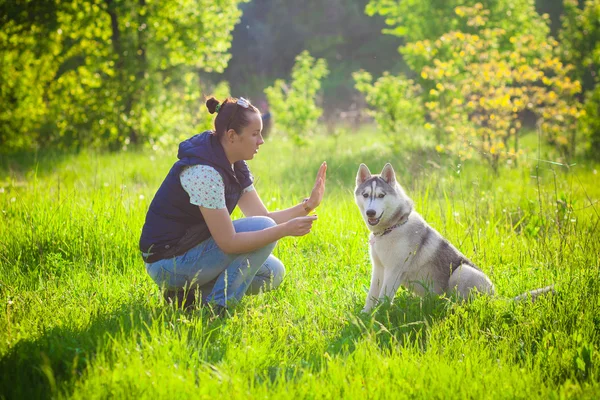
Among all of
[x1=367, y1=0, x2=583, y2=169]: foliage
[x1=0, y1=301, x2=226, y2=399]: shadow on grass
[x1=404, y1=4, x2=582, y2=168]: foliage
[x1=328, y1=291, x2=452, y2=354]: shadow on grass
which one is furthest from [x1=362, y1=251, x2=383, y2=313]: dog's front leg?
[x1=404, y1=4, x2=582, y2=168]: foliage

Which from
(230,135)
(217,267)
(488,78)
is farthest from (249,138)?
(488,78)

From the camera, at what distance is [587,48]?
43.1 ft

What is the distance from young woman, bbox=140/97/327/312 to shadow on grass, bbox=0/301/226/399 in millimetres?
456

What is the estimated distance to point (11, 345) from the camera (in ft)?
10.3

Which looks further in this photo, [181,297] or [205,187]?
[181,297]

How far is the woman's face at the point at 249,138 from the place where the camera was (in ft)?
12.6

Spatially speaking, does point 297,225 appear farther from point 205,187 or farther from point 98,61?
point 98,61

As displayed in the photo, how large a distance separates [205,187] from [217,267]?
0.65 m

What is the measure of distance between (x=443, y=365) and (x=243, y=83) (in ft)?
93.0

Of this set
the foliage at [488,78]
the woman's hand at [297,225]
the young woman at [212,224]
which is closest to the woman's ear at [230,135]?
the young woman at [212,224]

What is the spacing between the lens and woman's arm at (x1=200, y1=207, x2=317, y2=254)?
3709 mm

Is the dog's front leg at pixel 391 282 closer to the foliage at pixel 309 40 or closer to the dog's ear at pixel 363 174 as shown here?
the dog's ear at pixel 363 174

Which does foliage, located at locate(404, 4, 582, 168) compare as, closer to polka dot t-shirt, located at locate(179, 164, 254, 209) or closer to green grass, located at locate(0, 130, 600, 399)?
green grass, located at locate(0, 130, 600, 399)

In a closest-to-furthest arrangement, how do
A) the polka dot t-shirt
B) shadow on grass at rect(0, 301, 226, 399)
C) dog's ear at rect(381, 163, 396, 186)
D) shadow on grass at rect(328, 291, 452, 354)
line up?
shadow on grass at rect(0, 301, 226, 399), shadow on grass at rect(328, 291, 452, 354), the polka dot t-shirt, dog's ear at rect(381, 163, 396, 186)
